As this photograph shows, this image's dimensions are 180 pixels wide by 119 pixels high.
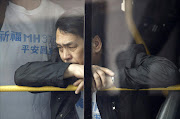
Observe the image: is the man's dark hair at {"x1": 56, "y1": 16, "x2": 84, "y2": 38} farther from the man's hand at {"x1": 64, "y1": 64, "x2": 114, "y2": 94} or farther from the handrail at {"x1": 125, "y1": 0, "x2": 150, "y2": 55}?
the handrail at {"x1": 125, "y1": 0, "x2": 150, "y2": 55}

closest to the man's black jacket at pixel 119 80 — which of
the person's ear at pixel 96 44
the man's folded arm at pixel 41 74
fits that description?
the man's folded arm at pixel 41 74

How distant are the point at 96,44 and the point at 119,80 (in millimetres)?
283

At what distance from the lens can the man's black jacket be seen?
5.07 ft

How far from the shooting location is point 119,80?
155 centimetres

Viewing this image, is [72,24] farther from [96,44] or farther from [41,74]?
[41,74]

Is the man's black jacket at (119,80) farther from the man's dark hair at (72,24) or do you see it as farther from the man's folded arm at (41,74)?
the man's dark hair at (72,24)

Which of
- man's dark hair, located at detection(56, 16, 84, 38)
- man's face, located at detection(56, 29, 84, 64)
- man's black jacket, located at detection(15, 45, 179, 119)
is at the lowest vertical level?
man's black jacket, located at detection(15, 45, 179, 119)

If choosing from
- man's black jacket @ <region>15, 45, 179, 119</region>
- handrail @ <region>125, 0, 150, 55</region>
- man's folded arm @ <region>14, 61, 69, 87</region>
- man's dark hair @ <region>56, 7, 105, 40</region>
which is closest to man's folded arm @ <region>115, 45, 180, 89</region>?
man's black jacket @ <region>15, 45, 179, 119</region>

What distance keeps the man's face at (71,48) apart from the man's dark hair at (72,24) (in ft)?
0.09

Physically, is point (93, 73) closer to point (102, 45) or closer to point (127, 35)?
point (102, 45)

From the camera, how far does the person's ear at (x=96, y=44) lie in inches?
61.0

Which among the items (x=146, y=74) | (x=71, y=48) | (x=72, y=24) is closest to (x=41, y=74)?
(x=71, y=48)

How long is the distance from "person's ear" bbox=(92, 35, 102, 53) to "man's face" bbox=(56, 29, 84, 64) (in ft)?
0.26

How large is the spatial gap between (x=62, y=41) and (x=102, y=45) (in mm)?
269
